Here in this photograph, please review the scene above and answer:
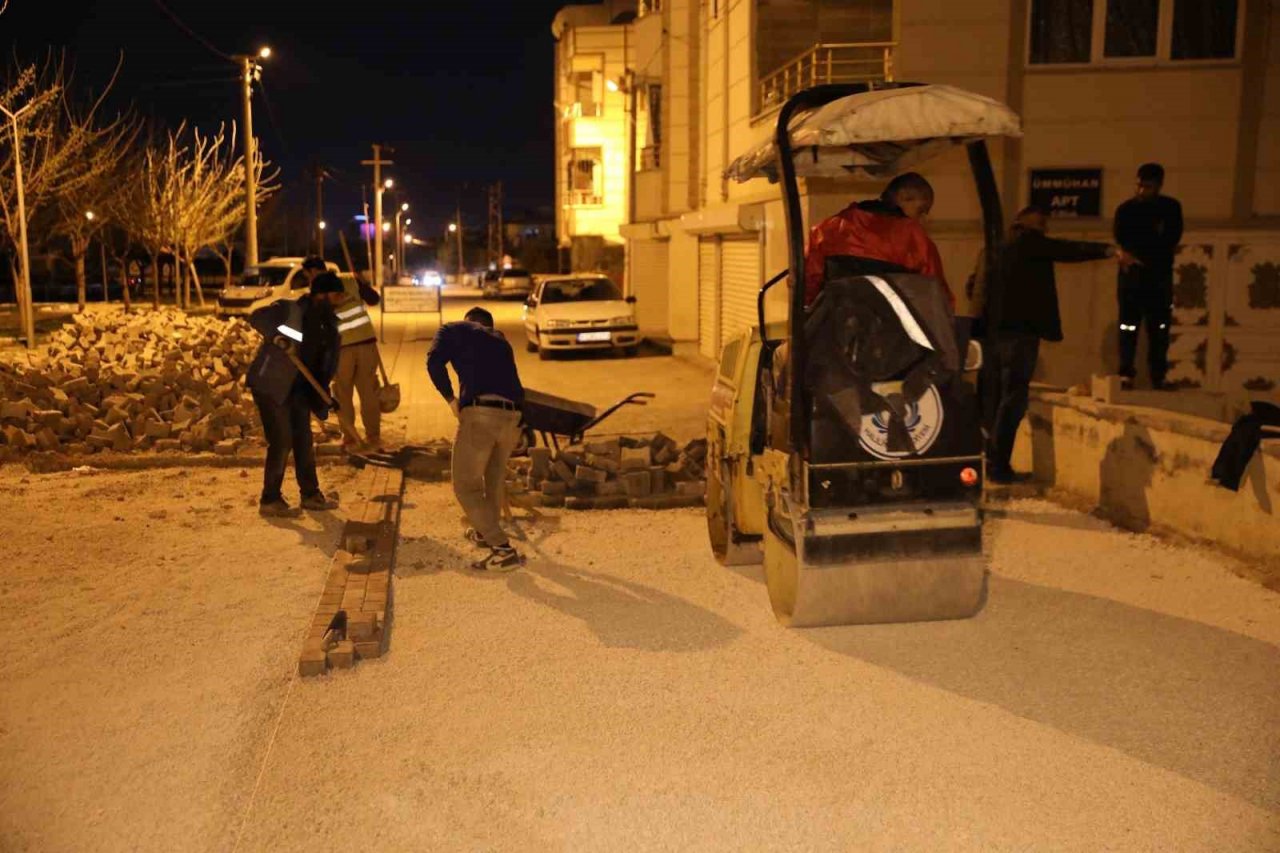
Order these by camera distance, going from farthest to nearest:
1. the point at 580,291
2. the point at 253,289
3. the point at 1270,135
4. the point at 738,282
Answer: the point at 253,289 → the point at 580,291 → the point at 738,282 → the point at 1270,135

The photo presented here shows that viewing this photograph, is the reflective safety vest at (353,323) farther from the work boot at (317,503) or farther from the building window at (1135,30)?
the building window at (1135,30)

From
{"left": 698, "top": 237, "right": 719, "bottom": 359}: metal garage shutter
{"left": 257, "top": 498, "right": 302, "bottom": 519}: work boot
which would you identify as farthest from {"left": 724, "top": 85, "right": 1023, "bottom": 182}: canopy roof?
{"left": 698, "top": 237, "right": 719, "bottom": 359}: metal garage shutter

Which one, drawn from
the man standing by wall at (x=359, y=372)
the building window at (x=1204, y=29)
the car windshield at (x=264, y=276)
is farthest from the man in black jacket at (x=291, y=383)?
the car windshield at (x=264, y=276)

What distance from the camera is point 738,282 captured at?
19.9m

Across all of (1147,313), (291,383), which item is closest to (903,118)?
(1147,313)

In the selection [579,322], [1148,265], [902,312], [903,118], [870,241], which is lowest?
[579,322]

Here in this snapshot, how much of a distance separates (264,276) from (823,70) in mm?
21762

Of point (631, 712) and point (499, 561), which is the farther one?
point (499, 561)

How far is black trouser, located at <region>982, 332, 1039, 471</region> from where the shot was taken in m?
9.15

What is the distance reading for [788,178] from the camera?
18.5 feet

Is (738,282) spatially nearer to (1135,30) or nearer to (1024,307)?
(1135,30)

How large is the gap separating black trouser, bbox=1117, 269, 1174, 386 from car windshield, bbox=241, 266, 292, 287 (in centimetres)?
2682

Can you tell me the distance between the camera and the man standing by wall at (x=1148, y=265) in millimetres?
9320

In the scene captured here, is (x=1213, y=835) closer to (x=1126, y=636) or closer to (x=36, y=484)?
(x=1126, y=636)
